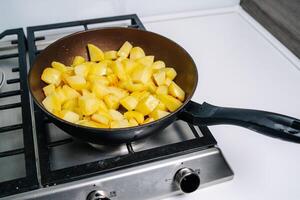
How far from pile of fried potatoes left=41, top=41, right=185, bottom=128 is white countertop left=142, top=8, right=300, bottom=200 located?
0.15 m

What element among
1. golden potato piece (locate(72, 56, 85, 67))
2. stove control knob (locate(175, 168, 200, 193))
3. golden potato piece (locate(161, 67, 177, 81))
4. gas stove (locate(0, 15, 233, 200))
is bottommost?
stove control knob (locate(175, 168, 200, 193))

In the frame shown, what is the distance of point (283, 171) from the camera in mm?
611

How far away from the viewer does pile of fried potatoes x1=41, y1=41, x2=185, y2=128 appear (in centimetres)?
56

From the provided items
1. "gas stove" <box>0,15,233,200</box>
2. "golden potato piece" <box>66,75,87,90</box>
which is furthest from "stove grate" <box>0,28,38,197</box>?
"golden potato piece" <box>66,75,87,90</box>

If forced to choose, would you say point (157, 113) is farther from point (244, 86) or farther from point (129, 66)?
point (244, 86)

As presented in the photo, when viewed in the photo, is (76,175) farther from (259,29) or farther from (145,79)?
(259,29)

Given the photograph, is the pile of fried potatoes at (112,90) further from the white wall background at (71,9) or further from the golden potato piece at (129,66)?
the white wall background at (71,9)

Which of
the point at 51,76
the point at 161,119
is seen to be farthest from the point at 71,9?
the point at 161,119

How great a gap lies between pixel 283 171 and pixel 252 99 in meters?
0.22

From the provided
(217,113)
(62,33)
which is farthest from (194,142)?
(62,33)

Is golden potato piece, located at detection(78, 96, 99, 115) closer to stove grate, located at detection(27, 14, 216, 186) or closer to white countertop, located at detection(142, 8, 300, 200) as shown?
stove grate, located at detection(27, 14, 216, 186)

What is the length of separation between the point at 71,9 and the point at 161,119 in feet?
1.97

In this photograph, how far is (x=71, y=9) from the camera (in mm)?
942

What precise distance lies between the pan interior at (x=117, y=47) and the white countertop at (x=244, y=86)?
0.13 meters
